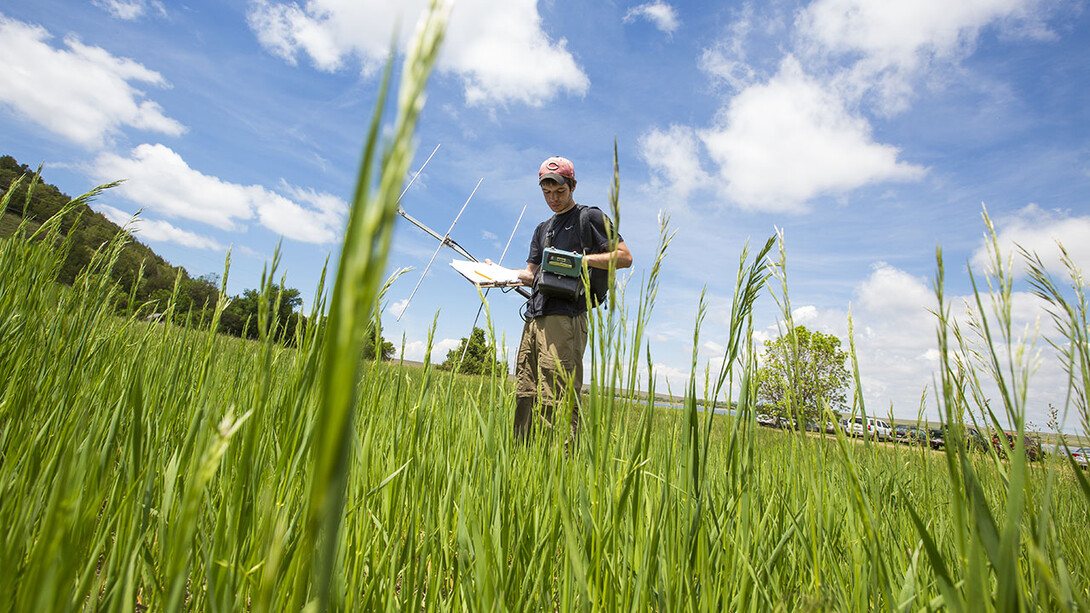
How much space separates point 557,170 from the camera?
427 cm

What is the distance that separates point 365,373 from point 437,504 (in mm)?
452

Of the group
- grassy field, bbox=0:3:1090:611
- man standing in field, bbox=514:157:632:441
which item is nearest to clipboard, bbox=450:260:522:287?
man standing in field, bbox=514:157:632:441

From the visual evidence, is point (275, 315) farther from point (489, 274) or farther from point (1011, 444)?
point (489, 274)

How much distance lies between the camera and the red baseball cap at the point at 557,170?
425cm

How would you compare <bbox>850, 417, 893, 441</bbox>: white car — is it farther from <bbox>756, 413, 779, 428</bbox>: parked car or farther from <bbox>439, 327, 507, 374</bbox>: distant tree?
<bbox>439, 327, 507, 374</bbox>: distant tree

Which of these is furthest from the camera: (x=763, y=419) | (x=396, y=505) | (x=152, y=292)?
(x=763, y=419)

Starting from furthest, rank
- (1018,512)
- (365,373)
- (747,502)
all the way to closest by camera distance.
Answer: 1. (365,373)
2. (747,502)
3. (1018,512)

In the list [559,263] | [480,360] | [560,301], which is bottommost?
[480,360]

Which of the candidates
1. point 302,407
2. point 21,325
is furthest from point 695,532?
point 21,325

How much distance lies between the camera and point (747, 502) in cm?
105

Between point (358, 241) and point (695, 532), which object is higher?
point (358, 241)

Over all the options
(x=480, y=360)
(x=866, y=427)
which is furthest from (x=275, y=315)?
(x=480, y=360)

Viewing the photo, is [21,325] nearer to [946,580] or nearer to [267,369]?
[267,369]

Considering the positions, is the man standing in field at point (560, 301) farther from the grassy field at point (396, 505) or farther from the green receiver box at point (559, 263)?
the grassy field at point (396, 505)
